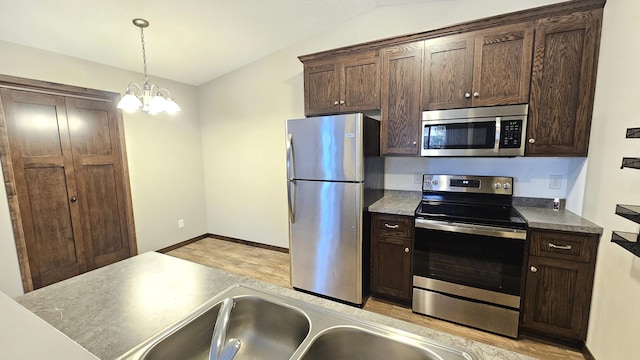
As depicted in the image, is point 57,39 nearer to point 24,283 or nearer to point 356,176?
point 24,283

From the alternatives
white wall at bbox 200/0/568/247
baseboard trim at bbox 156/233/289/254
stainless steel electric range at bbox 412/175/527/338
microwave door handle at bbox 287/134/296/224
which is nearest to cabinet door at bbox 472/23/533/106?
white wall at bbox 200/0/568/247

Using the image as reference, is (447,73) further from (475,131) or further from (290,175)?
(290,175)

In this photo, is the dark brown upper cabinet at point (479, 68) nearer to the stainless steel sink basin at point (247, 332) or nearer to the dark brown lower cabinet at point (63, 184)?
the stainless steel sink basin at point (247, 332)

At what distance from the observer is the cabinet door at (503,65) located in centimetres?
193

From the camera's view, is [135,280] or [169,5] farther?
[169,5]

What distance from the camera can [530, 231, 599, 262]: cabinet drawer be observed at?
1723 mm

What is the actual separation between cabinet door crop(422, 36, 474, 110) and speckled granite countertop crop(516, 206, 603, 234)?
0.99 meters

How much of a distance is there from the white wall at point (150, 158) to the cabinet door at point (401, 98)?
298cm

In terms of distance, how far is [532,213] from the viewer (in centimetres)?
205

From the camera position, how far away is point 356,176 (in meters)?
2.22

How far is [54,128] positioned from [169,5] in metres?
1.79

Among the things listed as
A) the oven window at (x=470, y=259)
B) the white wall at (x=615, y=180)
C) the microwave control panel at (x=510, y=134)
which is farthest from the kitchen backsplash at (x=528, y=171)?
the oven window at (x=470, y=259)

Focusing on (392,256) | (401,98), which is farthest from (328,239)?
(401,98)

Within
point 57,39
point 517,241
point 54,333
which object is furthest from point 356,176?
point 57,39
